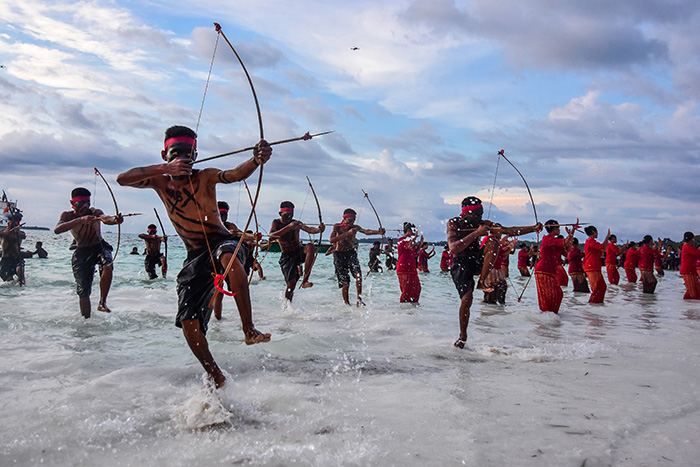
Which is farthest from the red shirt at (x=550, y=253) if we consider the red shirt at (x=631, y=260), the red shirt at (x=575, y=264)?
the red shirt at (x=631, y=260)

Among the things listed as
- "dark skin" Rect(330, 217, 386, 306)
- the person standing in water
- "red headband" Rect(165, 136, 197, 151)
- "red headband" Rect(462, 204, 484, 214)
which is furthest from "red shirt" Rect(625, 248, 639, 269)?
"red headband" Rect(165, 136, 197, 151)

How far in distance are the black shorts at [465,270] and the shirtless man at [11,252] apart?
1286 centimetres

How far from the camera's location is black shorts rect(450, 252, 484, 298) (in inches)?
275

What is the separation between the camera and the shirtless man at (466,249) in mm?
6812

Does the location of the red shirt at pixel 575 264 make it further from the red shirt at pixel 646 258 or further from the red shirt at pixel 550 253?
the red shirt at pixel 550 253

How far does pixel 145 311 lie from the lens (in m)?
10.3

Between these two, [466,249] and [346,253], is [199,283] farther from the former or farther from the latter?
[346,253]

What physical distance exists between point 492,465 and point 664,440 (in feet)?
4.54

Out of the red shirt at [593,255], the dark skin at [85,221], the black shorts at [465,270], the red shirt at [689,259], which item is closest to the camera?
the black shorts at [465,270]

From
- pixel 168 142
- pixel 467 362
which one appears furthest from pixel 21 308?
pixel 467 362

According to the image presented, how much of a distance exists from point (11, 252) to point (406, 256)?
11193mm

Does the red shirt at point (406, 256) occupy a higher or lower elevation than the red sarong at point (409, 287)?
higher

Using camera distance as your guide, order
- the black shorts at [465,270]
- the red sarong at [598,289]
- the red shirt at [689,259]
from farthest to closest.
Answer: the red shirt at [689,259], the red sarong at [598,289], the black shorts at [465,270]

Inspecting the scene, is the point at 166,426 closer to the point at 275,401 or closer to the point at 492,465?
the point at 275,401
